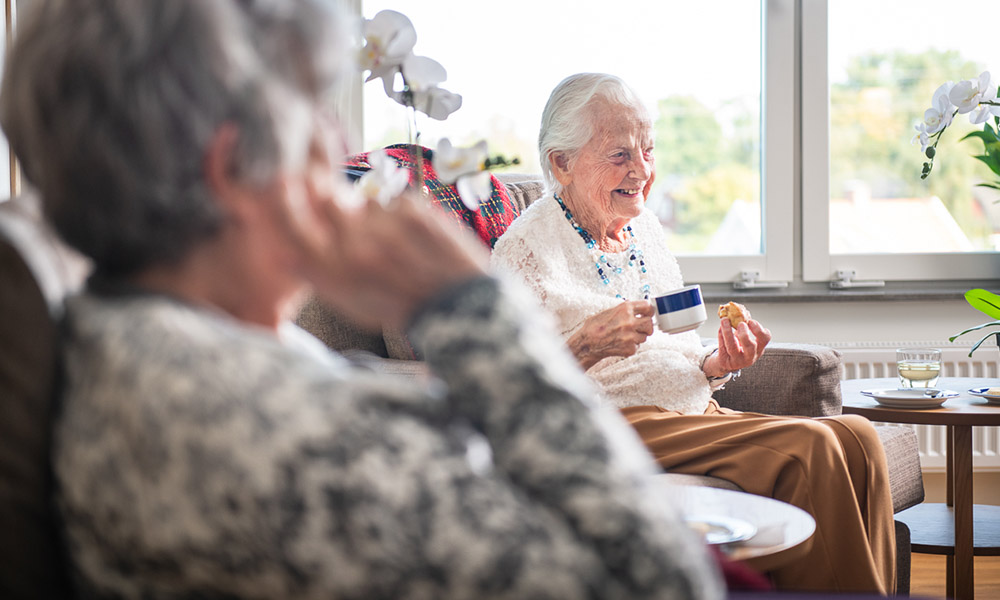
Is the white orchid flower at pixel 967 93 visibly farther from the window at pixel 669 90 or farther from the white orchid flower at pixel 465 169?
the white orchid flower at pixel 465 169

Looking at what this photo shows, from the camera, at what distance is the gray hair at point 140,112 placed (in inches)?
21.9

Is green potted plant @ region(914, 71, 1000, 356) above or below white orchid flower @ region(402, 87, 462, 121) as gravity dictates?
below

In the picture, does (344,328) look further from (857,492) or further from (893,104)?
(893,104)

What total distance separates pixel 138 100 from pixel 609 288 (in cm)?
166

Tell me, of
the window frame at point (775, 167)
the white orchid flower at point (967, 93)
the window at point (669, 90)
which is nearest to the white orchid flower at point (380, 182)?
the white orchid flower at point (967, 93)

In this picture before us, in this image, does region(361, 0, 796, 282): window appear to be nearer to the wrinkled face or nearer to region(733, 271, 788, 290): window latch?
region(733, 271, 788, 290): window latch

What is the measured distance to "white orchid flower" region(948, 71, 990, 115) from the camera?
2297 millimetres

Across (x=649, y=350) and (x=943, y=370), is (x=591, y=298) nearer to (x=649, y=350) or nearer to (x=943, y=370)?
(x=649, y=350)

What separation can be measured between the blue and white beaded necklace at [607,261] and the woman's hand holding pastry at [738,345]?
0.22m

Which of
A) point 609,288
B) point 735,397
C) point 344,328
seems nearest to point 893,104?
point 735,397

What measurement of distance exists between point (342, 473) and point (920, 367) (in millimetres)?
2081

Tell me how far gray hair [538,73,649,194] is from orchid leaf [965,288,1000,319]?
101cm

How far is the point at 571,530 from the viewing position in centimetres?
54

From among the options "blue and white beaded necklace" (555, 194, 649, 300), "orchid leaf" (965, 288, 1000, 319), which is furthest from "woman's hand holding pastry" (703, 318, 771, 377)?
"orchid leaf" (965, 288, 1000, 319)
